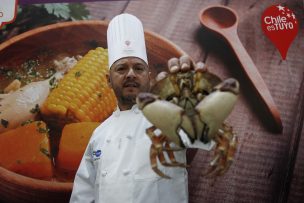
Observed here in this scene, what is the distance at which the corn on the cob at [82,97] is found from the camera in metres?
1.47

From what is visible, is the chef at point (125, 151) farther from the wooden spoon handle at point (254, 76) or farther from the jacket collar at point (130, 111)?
the wooden spoon handle at point (254, 76)

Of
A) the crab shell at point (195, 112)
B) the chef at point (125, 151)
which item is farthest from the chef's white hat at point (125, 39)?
the crab shell at point (195, 112)

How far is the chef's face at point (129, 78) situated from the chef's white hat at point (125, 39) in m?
0.02

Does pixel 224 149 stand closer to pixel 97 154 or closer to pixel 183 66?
pixel 183 66

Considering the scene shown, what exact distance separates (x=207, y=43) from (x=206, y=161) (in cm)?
41

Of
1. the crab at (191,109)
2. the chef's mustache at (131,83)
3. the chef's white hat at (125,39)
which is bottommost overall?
the chef's mustache at (131,83)

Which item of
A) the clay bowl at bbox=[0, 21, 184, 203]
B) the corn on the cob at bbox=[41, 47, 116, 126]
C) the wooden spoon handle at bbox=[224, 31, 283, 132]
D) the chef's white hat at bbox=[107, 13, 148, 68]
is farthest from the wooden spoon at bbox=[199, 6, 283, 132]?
the corn on the cob at bbox=[41, 47, 116, 126]

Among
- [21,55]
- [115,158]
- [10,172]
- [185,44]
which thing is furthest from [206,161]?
[21,55]

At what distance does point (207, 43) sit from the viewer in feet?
5.21

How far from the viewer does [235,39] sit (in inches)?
61.3

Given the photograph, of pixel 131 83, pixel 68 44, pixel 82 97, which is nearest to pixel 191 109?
pixel 131 83

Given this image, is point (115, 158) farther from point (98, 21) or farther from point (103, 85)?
point (98, 21)

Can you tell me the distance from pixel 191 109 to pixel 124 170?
1.12 ft

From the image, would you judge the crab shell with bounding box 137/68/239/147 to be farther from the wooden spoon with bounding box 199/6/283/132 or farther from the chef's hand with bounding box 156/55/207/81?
the wooden spoon with bounding box 199/6/283/132
